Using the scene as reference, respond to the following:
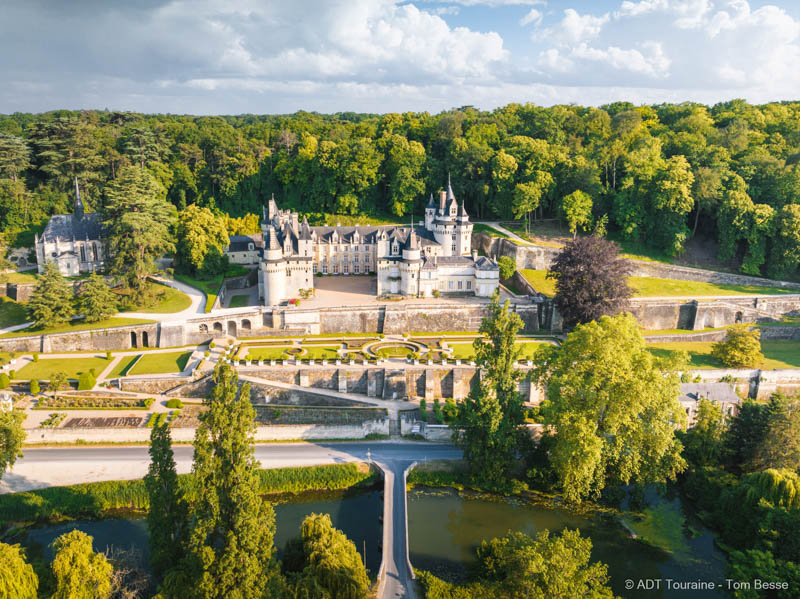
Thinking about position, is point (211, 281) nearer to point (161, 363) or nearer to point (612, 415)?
point (161, 363)

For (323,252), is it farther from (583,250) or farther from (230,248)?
(583,250)

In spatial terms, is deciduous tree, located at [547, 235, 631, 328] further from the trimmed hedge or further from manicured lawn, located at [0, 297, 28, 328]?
manicured lawn, located at [0, 297, 28, 328]

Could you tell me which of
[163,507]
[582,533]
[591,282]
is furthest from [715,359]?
[163,507]

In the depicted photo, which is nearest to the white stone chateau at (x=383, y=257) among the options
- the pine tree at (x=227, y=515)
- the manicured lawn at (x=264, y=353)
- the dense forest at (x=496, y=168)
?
the manicured lawn at (x=264, y=353)

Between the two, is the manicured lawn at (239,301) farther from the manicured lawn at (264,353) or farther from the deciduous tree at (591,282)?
the deciduous tree at (591,282)

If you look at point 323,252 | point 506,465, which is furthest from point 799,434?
point 323,252
